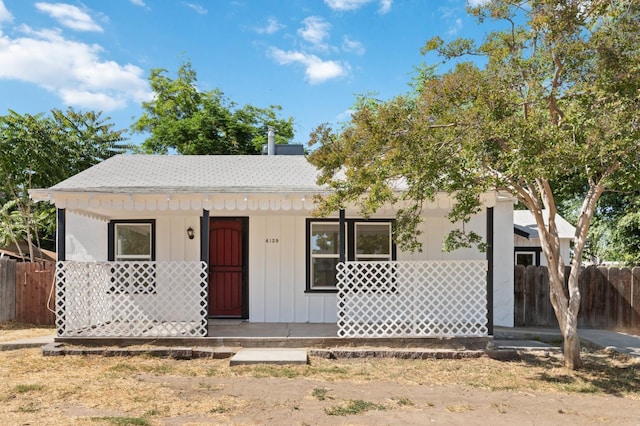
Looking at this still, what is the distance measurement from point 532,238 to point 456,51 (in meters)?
9.60

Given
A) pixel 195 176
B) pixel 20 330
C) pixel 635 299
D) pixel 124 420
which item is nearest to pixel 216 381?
pixel 124 420

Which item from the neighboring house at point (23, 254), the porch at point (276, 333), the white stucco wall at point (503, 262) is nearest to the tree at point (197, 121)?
the neighboring house at point (23, 254)

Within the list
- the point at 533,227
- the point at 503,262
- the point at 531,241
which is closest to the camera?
the point at 503,262

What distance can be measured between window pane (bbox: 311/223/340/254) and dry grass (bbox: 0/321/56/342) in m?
5.67

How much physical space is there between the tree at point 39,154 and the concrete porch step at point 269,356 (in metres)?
9.55

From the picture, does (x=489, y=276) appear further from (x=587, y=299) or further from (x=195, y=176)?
(x=195, y=176)

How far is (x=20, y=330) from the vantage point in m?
11.0

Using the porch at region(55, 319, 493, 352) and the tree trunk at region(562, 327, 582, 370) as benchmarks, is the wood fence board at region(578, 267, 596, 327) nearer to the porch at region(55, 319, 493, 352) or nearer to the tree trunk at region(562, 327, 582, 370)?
the porch at region(55, 319, 493, 352)

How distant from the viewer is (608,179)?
655cm

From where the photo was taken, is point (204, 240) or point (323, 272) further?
point (323, 272)

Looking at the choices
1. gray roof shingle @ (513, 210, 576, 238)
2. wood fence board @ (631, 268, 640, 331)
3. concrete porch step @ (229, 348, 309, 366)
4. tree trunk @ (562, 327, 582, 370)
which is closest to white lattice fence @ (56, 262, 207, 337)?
concrete porch step @ (229, 348, 309, 366)

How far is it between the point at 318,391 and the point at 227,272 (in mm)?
5143

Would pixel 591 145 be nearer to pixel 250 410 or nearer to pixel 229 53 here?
pixel 250 410

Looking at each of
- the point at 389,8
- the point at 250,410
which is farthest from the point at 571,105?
the point at 389,8
